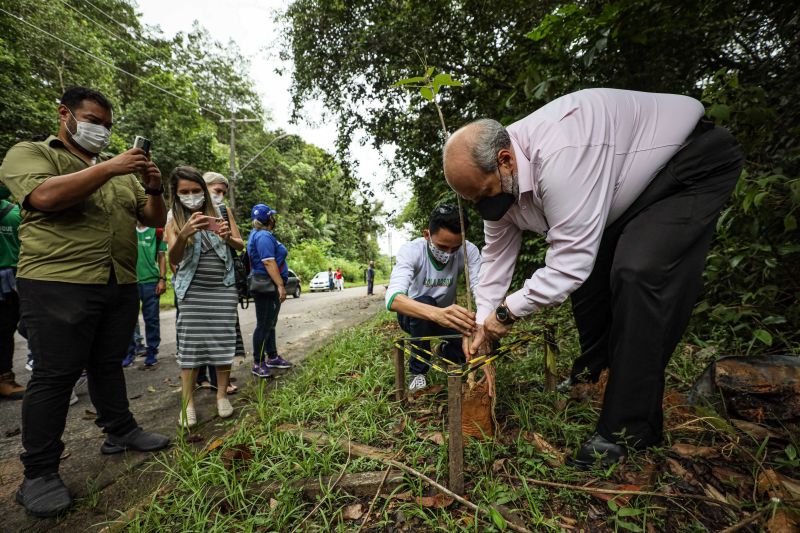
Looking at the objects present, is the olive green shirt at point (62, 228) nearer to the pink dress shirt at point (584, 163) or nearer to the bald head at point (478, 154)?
the bald head at point (478, 154)

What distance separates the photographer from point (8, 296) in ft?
9.79

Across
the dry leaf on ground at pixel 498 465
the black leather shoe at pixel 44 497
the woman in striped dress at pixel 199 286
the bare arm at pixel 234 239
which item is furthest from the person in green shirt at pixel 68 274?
the dry leaf on ground at pixel 498 465

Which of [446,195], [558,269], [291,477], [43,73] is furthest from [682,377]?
[43,73]

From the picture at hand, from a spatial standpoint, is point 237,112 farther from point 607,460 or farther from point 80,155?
point 607,460

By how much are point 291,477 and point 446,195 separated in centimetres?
432

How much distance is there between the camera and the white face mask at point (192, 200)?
2.55m

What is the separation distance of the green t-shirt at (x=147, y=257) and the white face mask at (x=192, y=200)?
2.14 metres

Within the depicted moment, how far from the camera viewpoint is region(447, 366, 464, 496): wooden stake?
1.40 metres

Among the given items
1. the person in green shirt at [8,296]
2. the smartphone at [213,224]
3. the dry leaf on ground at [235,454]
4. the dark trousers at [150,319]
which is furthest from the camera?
the dark trousers at [150,319]

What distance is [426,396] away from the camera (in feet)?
8.07

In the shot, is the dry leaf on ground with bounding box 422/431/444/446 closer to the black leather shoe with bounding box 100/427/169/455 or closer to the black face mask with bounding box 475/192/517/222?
the black face mask with bounding box 475/192/517/222

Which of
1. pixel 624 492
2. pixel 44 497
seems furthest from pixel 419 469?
pixel 44 497

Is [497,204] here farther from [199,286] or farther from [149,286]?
[149,286]

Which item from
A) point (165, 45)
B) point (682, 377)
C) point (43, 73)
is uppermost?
point (165, 45)
